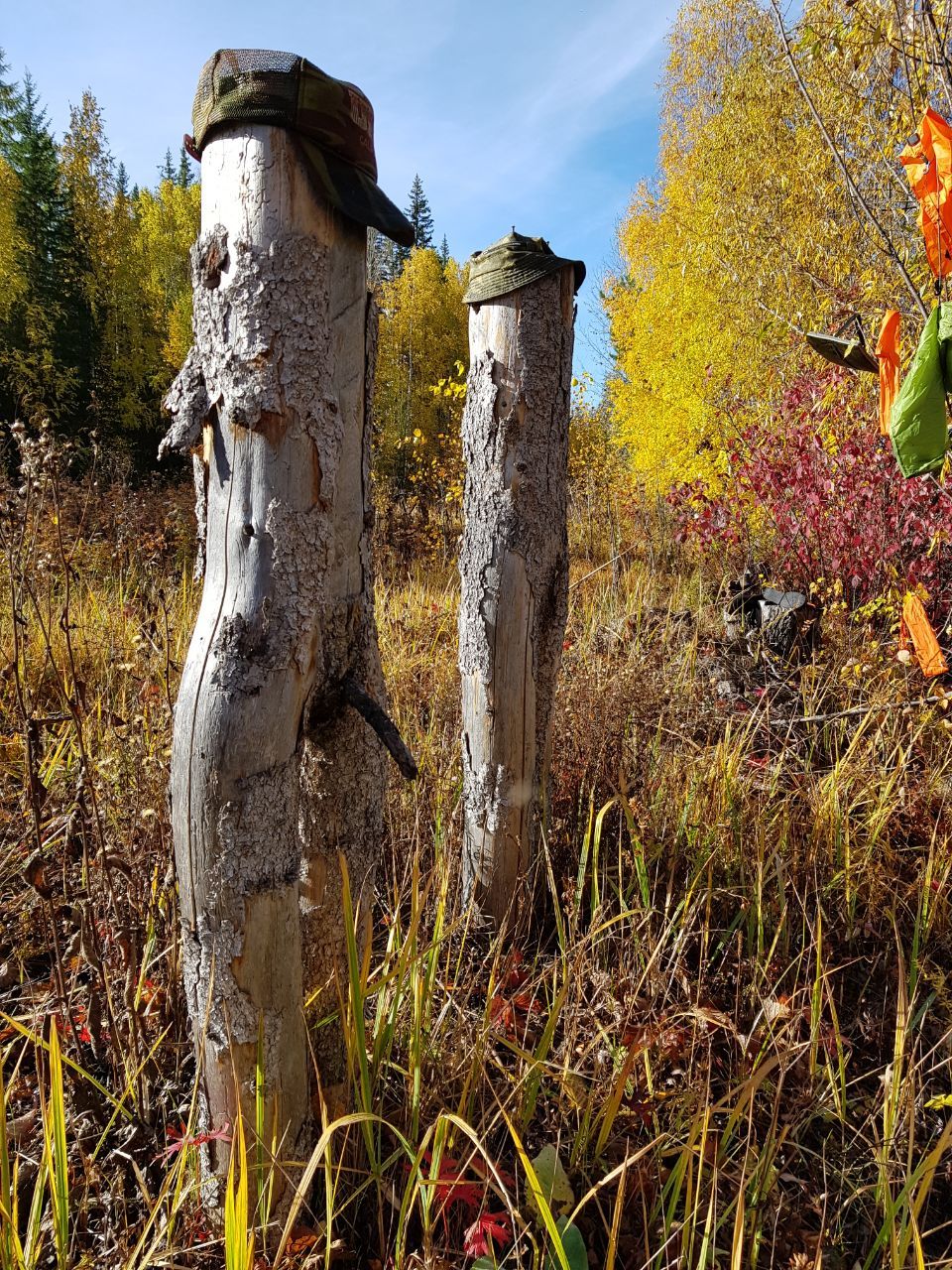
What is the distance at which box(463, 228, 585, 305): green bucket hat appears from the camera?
6.09 feet

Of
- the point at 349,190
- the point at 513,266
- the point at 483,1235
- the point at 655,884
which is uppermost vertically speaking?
the point at 513,266

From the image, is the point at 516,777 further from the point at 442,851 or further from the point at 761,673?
the point at 761,673

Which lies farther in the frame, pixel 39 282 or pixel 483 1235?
pixel 39 282

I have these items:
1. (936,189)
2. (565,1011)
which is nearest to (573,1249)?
(565,1011)

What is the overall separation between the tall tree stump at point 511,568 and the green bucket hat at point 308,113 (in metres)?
0.86

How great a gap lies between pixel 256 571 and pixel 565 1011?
1.32 meters

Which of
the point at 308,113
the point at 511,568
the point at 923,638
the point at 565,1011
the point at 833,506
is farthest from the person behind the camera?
the point at 833,506

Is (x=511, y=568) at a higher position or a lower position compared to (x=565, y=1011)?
higher

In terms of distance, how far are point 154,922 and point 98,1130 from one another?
427 millimetres

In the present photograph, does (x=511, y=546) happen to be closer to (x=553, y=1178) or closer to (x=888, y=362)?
(x=888, y=362)

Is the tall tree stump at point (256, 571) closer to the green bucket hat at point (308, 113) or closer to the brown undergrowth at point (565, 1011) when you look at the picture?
the green bucket hat at point (308, 113)

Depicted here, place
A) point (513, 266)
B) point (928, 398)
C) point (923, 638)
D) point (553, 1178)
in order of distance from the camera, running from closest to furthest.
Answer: point (928, 398) < point (553, 1178) < point (513, 266) < point (923, 638)

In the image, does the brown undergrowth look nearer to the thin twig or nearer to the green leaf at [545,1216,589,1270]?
the green leaf at [545,1216,589,1270]

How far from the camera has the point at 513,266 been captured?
186cm
